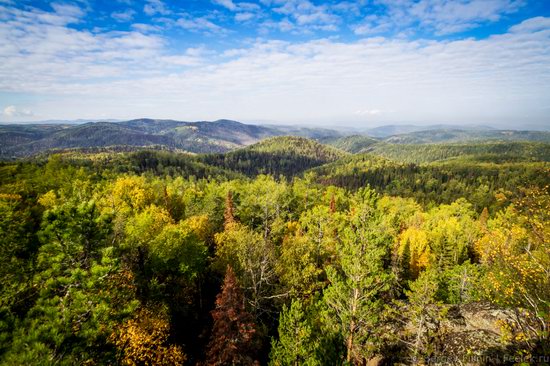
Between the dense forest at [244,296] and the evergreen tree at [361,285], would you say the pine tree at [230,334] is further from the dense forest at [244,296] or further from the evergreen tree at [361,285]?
the evergreen tree at [361,285]

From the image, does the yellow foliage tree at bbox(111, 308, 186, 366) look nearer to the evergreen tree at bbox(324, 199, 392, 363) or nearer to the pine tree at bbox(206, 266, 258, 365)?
the pine tree at bbox(206, 266, 258, 365)

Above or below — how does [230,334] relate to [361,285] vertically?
Result: below

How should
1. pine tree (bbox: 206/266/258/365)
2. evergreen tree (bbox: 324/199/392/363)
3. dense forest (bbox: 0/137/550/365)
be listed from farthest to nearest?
pine tree (bbox: 206/266/258/365) < evergreen tree (bbox: 324/199/392/363) < dense forest (bbox: 0/137/550/365)

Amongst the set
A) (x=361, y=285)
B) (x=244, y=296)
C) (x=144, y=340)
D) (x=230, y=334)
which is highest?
(x=361, y=285)

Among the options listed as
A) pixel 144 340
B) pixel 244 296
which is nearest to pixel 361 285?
pixel 244 296

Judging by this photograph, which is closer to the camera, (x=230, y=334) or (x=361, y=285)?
(x=361, y=285)

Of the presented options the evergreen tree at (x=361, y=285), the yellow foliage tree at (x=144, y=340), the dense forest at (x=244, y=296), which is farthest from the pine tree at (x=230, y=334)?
the evergreen tree at (x=361, y=285)

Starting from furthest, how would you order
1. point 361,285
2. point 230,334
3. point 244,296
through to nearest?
point 244,296 < point 230,334 < point 361,285

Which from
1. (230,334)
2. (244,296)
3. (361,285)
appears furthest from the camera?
(244,296)

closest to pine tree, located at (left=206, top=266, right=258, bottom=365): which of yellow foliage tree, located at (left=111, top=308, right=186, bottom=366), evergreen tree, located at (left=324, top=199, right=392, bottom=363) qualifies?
yellow foliage tree, located at (left=111, top=308, right=186, bottom=366)

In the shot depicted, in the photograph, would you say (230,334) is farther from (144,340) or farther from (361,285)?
(361,285)

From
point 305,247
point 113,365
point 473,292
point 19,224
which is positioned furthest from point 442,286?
point 19,224

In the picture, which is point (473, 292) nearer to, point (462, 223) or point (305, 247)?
point (305, 247)
